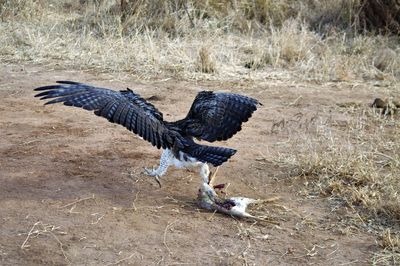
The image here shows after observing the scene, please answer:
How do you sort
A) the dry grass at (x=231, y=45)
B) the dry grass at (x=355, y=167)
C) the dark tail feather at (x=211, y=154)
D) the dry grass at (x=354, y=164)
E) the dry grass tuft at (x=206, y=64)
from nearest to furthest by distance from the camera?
the dark tail feather at (x=211, y=154), the dry grass at (x=355, y=167), the dry grass at (x=354, y=164), the dry grass at (x=231, y=45), the dry grass tuft at (x=206, y=64)

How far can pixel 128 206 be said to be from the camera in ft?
15.9

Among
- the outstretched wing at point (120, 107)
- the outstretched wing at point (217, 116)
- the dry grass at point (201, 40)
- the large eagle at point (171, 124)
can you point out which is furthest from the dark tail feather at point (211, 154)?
the dry grass at point (201, 40)

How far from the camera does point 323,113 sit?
7492 millimetres

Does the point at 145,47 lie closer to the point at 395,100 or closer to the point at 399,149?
the point at 395,100

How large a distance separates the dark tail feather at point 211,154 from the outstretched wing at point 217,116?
36cm

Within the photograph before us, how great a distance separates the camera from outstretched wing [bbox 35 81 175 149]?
455cm

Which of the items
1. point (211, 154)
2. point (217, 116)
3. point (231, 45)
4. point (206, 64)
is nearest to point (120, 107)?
point (211, 154)

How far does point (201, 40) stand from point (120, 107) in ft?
17.6

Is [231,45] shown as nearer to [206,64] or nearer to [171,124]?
[206,64]

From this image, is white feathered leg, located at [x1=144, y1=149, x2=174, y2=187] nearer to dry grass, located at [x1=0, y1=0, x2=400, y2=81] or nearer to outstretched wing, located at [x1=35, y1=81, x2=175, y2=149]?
outstretched wing, located at [x1=35, y1=81, x2=175, y2=149]

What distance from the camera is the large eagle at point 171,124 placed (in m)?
4.58

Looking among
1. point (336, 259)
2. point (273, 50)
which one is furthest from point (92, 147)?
point (273, 50)

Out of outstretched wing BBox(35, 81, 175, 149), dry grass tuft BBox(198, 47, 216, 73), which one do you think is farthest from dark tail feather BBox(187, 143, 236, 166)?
dry grass tuft BBox(198, 47, 216, 73)

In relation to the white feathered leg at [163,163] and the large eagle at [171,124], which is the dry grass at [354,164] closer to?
the large eagle at [171,124]
